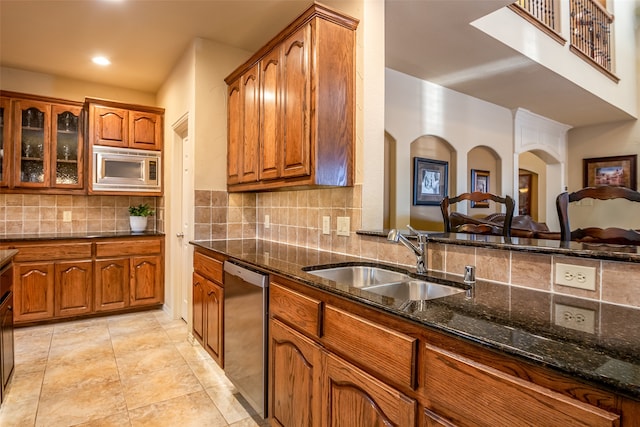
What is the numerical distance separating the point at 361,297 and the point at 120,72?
386cm

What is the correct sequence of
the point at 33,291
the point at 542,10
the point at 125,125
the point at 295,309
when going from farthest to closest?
1. the point at 542,10
2. the point at 125,125
3. the point at 33,291
4. the point at 295,309

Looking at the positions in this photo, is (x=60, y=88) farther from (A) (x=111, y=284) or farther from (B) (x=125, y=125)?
(A) (x=111, y=284)

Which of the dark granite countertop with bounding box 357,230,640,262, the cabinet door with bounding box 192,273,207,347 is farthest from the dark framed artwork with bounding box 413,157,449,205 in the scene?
the dark granite countertop with bounding box 357,230,640,262

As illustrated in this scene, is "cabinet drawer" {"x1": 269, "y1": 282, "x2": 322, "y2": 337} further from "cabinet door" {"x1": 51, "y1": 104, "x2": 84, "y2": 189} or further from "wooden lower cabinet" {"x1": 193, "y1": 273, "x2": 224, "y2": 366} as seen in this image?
"cabinet door" {"x1": 51, "y1": 104, "x2": 84, "y2": 189}

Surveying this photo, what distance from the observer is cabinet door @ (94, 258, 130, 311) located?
3680 mm

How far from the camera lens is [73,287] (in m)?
3.56

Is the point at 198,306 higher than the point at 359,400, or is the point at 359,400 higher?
the point at 359,400

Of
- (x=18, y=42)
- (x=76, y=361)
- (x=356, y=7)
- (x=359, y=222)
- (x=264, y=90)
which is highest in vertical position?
(x=18, y=42)

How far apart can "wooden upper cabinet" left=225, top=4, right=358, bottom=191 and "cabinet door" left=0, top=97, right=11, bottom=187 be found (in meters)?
2.87

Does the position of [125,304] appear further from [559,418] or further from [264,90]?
[559,418]

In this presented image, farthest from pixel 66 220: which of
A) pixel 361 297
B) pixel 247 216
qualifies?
pixel 361 297

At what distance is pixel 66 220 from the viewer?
3992 mm

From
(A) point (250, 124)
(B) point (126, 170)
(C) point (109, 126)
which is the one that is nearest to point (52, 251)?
(B) point (126, 170)

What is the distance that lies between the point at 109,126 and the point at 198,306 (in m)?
2.39
